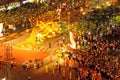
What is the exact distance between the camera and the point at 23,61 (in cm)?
3831

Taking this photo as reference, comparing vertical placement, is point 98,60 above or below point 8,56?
above

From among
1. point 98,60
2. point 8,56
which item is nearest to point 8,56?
point 8,56

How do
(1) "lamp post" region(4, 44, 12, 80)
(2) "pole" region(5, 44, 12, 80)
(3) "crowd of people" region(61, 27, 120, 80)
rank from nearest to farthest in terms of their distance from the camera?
1. (3) "crowd of people" region(61, 27, 120, 80)
2. (2) "pole" region(5, 44, 12, 80)
3. (1) "lamp post" region(4, 44, 12, 80)

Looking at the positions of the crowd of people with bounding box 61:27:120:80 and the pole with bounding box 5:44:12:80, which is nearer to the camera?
the crowd of people with bounding box 61:27:120:80

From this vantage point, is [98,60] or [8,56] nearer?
[98,60]

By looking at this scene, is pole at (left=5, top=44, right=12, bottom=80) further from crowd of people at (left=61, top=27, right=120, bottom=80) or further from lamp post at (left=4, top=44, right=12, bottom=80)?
crowd of people at (left=61, top=27, right=120, bottom=80)

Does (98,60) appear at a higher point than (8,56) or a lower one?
higher

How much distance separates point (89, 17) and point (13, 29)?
8870 mm

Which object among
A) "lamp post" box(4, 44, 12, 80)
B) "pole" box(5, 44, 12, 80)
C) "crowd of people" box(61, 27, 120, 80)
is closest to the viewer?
"crowd of people" box(61, 27, 120, 80)

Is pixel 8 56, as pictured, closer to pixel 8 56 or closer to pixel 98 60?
pixel 8 56

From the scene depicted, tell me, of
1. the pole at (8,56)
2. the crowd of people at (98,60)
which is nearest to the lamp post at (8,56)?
the pole at (8,56)

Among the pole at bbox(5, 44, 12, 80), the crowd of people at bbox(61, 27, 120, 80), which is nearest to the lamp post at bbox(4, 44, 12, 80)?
the pole at bbox(5, 44, 12, 80)

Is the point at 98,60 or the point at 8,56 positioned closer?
the point at 98,60

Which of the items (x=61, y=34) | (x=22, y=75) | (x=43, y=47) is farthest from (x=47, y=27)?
(x=22, y=75)
